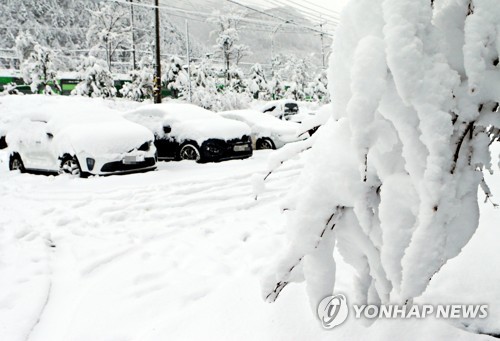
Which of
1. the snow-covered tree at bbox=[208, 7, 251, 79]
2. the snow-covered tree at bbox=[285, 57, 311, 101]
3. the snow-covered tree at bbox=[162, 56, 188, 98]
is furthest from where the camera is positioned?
the snow-covered tree at bbox=[208, 7, 251, 79]

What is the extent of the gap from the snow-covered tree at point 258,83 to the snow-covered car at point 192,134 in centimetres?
3720

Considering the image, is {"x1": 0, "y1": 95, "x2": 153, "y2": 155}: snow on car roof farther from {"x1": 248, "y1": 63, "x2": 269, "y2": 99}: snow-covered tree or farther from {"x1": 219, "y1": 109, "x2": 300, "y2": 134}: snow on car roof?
{"x1": 248, "y1": 63, "x2": 269, "y2": 99}: snow-covered tree

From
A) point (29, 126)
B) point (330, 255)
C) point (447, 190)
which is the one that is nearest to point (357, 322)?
point (330, 255)

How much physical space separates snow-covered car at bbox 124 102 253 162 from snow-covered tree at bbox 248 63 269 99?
122 ft

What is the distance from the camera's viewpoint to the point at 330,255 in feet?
5.32

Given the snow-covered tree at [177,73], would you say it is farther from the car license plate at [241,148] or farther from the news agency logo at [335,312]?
the news agency logo at [335,312]

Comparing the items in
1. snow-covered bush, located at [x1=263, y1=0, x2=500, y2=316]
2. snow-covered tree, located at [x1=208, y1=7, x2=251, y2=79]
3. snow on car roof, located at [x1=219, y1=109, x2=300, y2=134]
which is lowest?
snow-covered bush, located at [x1=263, y1=0, x2=500, y2=316]

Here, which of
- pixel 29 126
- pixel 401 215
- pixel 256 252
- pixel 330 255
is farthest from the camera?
pixel 29 126

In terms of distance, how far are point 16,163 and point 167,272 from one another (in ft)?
27.7

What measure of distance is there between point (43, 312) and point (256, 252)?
1.87m

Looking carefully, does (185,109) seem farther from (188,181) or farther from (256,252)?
(256,252)

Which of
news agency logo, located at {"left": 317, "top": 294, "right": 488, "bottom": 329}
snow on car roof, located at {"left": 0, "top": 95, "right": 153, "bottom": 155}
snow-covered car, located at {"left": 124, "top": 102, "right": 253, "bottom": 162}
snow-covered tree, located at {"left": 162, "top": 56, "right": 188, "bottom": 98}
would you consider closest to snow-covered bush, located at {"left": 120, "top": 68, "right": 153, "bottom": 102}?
snow-covered tree, located at {"left": 162, "top": 56, "right": 188, "bottom": 98}

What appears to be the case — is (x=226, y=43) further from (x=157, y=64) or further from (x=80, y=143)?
(x=80, y=143)

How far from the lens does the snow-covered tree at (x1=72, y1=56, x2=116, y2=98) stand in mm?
34031
